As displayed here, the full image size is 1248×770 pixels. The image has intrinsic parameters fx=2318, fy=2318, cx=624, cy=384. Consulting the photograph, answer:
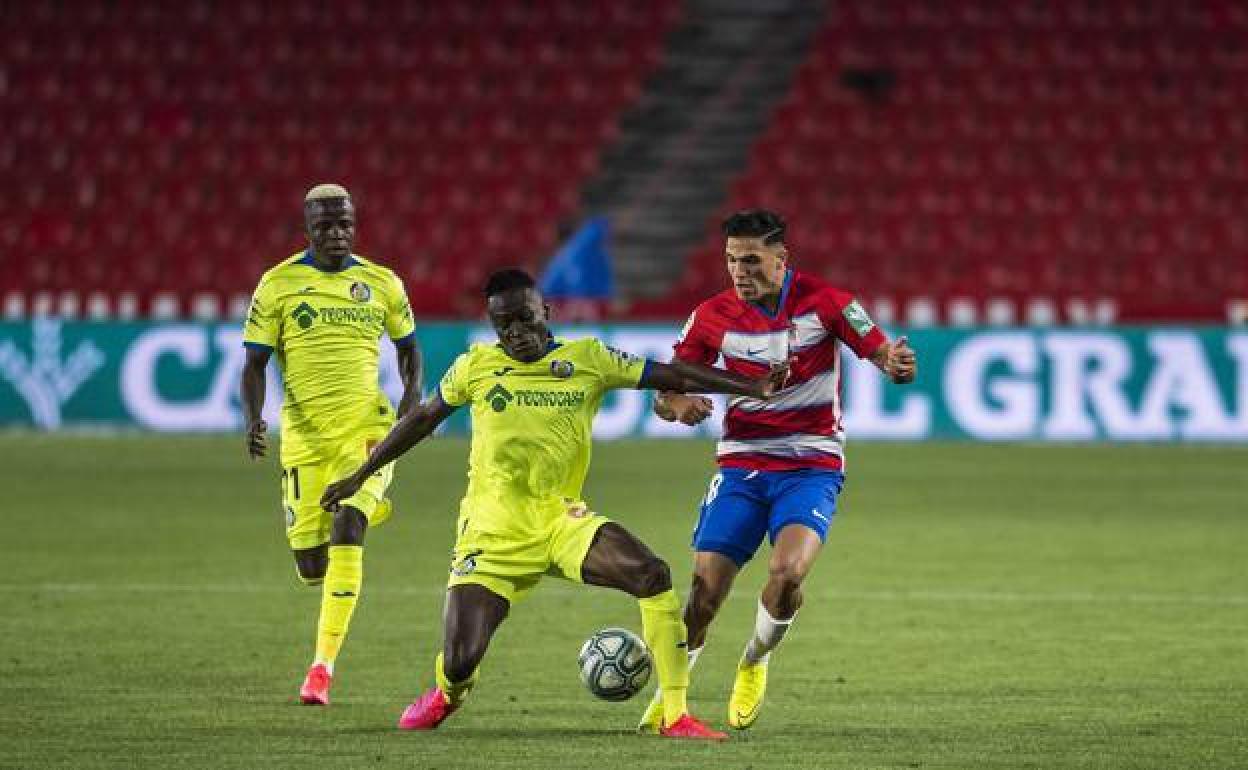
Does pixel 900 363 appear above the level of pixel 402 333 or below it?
above

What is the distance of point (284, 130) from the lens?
2980 centimetres

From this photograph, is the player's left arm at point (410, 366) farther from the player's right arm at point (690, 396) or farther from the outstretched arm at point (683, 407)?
the outstretched arm at point (683, 407)

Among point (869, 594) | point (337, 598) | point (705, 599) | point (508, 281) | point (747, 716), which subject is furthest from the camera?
point (869, 594)

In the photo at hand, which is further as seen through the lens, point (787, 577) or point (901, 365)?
point (787, 577)

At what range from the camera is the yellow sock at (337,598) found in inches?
358

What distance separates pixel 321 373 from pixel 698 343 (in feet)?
6.42

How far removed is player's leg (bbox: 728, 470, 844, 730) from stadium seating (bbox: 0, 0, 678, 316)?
18786 mm

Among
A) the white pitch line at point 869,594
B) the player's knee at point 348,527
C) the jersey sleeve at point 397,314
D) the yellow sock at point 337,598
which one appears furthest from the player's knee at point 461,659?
the white pitch line at point 869,594

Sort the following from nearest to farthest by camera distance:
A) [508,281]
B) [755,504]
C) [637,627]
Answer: [508,281] < [755,504] < [637,627]

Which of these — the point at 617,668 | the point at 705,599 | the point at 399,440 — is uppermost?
the point at 399,440

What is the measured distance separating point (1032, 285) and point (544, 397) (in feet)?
66.0

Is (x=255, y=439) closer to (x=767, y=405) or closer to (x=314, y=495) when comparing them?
(x=314, y=495)

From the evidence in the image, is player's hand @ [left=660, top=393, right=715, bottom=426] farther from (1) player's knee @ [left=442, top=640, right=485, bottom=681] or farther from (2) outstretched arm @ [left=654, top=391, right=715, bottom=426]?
(1) player's knee @ [left=442, top=640, right=485, bottom=681]

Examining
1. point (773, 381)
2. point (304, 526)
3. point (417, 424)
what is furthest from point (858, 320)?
point (304, 526)
